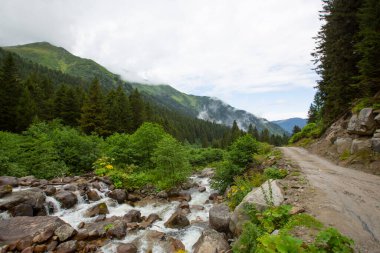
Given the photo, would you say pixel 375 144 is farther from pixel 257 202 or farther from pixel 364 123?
pixel 257 202

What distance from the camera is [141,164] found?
25.6 meters

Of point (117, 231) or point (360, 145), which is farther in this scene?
point (360, 145)

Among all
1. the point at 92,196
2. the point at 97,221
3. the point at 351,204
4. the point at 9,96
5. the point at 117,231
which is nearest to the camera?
the point at 351,204

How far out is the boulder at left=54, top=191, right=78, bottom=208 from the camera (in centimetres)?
1421

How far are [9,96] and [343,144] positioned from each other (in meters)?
42.0

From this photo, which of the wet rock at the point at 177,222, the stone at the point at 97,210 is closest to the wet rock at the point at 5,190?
the stone at the point at 97,210

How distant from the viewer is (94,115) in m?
40.7

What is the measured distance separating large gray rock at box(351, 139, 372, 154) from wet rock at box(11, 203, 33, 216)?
19.4 meters

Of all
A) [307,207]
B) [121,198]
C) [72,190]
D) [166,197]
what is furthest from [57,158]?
[307,207]

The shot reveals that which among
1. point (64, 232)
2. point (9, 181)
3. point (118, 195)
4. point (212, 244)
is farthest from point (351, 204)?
point (9, 181)

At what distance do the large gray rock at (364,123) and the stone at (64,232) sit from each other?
1768cm

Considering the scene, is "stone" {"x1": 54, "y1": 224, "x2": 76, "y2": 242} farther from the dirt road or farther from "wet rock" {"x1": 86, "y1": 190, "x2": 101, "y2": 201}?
the dirt road

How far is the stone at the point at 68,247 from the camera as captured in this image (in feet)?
30.2

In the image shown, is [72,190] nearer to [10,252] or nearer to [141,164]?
[10,252]
